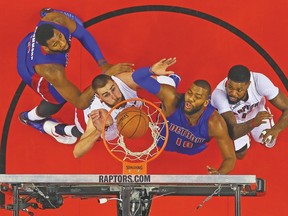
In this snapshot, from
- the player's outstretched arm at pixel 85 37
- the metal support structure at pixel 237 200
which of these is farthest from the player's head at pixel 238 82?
the metal support structure at pixel 237 200

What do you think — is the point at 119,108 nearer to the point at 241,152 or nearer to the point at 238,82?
the point at 238,82

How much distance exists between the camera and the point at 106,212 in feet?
25.7

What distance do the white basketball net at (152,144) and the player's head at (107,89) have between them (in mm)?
319

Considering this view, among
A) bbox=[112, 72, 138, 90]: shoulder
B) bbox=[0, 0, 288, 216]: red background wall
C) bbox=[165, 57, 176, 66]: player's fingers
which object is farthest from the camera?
bbox=[0, 0, 288, 216]: red background wall

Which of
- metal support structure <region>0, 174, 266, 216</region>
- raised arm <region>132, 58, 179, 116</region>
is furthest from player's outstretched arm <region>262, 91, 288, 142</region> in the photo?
metal support structure <region>0, 174, 266, 216</region>

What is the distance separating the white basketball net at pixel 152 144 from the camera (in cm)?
699

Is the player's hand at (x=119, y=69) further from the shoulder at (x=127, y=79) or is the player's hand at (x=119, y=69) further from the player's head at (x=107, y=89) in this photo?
the player's head at (x=107, y=89)

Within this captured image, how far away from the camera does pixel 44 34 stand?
7.07 m

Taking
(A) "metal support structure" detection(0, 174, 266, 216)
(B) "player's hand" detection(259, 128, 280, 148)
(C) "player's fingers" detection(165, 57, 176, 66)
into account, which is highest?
(C) "player's fingers" detection(165, 57, 176, 66)

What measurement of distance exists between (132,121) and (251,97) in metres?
1.38

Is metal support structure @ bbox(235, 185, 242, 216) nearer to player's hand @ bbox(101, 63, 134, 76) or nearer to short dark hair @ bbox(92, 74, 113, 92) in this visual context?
short dark hair @ bbox(92, 74, 113, 92)

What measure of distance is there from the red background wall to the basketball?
1.19 meters

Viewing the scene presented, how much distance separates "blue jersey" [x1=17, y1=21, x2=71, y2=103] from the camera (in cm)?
728

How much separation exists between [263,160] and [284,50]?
116 centimetres
